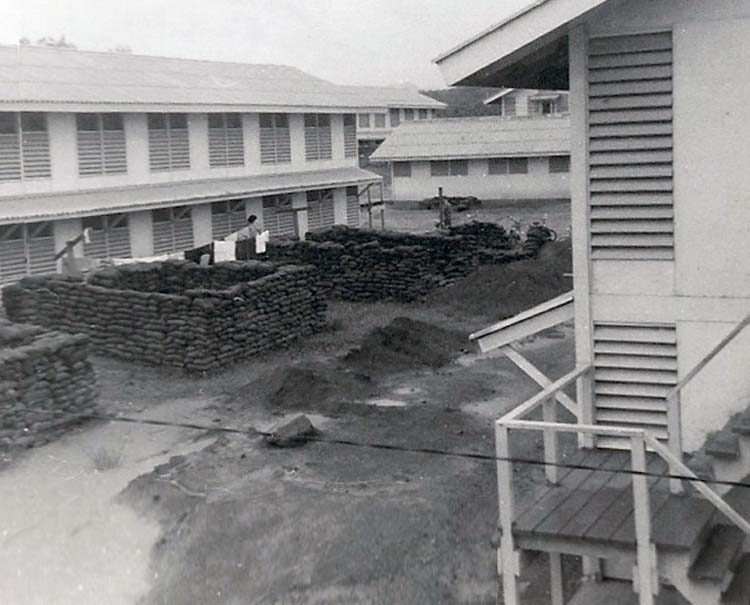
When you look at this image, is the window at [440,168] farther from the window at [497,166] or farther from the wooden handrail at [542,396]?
the wooden handrail at [542,396]

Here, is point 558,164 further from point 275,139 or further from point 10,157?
point 10,157

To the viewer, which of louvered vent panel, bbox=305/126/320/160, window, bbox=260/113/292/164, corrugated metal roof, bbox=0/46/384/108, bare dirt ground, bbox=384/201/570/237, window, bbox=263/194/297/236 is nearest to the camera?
corrugated metal roof, bbox=0/46/384/108

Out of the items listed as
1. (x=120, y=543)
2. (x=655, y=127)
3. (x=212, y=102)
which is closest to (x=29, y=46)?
(x=212, y=102)

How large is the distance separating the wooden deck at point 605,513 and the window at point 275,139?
28.2 m

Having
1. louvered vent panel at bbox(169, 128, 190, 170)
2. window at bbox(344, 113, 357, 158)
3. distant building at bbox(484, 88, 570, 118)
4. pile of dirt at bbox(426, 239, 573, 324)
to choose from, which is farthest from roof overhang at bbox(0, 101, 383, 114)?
distant building at bbox(484, 88, 570, 118)

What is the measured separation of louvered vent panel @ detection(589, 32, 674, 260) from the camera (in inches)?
334

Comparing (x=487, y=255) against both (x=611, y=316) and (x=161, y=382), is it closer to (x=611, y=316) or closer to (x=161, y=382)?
(x=161, y=382)

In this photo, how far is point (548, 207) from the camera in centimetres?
5050

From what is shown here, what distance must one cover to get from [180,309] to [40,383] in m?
4.42

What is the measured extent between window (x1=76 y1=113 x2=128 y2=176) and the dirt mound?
11.3 m

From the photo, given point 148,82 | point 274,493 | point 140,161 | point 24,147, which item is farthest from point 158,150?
point 274,493

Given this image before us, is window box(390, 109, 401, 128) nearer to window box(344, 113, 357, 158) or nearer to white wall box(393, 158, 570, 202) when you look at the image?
white wall box(393, 158, 570, 202)

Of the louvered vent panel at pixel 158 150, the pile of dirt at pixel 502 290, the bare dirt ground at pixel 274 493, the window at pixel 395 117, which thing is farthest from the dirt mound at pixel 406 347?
the window at pixel 395 117

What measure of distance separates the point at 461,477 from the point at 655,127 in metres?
5.24
